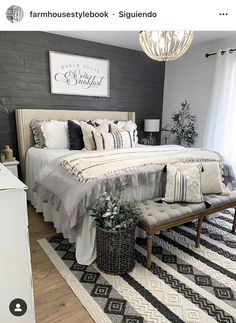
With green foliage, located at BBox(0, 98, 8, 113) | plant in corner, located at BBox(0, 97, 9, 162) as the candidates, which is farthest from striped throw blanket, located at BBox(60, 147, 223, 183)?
green foliage, located at BBox(0, 98, 8, 113)

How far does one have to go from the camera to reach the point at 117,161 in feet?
7.25

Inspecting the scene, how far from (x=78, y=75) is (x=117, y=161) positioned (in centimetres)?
209

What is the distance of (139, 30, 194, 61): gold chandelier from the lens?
7.09 feet

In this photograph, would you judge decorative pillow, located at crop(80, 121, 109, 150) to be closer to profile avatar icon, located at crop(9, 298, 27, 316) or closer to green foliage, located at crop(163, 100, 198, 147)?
green foliage, located at crop(163, 100, 198, 147)

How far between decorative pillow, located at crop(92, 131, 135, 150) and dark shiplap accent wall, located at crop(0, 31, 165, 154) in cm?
101

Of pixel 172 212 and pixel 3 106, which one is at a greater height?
pixel 3 106

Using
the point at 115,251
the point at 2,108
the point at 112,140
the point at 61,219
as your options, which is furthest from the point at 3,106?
the point at 115,251

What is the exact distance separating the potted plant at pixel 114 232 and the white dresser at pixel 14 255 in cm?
71

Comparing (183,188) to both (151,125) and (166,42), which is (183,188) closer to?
(166,42)

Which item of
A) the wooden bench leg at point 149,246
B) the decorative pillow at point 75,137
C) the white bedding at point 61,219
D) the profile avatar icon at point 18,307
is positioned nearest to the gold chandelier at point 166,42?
the white bedding at point 61,219

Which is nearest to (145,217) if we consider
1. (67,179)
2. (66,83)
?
(67,179)

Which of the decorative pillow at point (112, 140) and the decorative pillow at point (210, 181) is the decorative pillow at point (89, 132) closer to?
the decorative pillow at point (112, 140)
